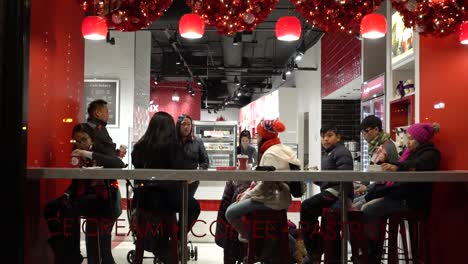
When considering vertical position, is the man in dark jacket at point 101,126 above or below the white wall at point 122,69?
below

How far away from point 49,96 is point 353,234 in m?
2.30

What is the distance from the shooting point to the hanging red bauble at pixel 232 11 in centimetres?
406

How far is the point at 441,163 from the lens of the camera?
13.1 ft

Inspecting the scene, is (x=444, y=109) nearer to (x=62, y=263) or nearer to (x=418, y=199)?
(x=418, y=199)

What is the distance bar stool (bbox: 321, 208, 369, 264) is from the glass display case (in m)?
5.28

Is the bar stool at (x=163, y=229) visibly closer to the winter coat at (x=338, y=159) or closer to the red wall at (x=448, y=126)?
the winter coat at (x=338, y=159)

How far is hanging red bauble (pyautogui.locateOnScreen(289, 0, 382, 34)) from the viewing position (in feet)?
13.5

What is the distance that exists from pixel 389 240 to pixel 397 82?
2999 millimetres

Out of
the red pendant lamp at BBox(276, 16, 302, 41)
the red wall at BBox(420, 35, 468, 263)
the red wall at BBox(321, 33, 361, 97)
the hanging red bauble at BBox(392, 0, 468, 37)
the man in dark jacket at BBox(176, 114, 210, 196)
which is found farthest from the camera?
the red wall at BBox(321, 33, 361, 97)

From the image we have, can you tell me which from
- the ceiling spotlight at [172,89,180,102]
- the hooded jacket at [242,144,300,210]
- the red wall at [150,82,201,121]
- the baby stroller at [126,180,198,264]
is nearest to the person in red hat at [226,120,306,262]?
the hooded jacket at [242,144,300,210]

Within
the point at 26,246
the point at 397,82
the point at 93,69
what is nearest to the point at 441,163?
the point at 397,82

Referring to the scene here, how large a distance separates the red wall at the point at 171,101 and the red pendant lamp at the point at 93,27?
1319cm

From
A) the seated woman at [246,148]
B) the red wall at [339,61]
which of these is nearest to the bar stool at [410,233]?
the seated woman at [246,148]

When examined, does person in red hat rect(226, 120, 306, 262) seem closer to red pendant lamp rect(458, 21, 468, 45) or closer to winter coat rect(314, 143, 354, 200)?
winter coat rect(314, 143, 354, 200)
